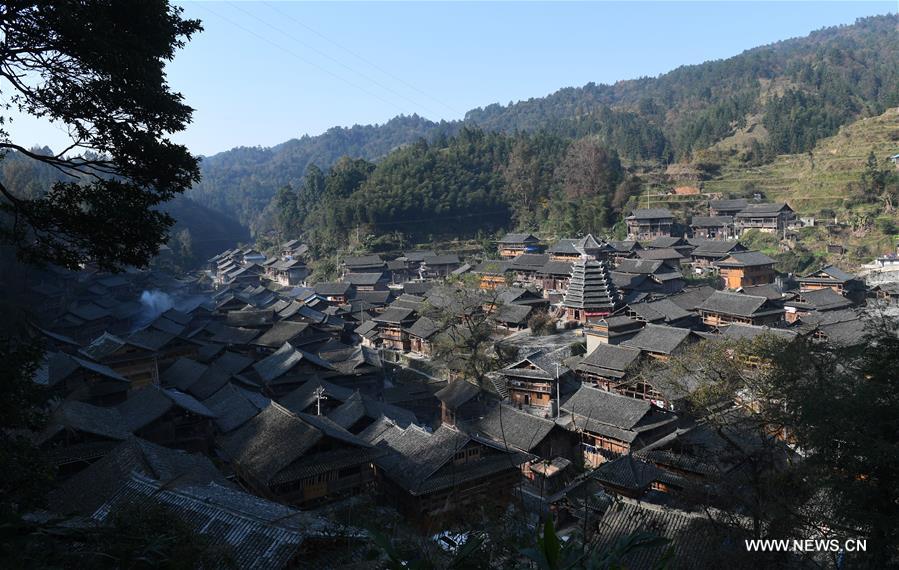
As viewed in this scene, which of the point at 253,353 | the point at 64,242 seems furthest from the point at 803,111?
the point at 64,242

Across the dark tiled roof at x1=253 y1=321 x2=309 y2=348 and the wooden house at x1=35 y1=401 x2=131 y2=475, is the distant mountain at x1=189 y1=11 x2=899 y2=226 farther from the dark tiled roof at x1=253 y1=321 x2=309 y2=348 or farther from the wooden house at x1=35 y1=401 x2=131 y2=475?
the wooden house at x1=35 y1=401 x2=131 y2=475

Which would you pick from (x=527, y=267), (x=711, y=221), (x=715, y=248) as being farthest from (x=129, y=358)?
(x=711, y=221)

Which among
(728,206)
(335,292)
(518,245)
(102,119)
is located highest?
(102,119)

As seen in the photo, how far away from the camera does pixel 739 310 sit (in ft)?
120

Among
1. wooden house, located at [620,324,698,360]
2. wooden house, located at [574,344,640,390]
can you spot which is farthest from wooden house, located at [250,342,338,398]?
wooden house, located at [620,324,698,360]

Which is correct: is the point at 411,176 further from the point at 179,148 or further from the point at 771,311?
the point at 179,148

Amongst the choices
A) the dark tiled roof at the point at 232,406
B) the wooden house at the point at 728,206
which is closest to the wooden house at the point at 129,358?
the dark tiled roof at the point at 232,406

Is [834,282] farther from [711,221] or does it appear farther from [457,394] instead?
[457,394]

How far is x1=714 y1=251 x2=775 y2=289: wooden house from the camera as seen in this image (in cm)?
4791

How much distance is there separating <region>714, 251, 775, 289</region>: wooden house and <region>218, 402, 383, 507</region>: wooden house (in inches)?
1589

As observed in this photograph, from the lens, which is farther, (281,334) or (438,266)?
(438,266)

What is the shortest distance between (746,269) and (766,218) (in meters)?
14.9

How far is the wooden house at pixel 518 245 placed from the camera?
67.9 metres

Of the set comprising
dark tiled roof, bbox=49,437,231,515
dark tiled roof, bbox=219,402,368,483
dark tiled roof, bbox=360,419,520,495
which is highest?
dark tiled roof, bbox=49,437,231,515
